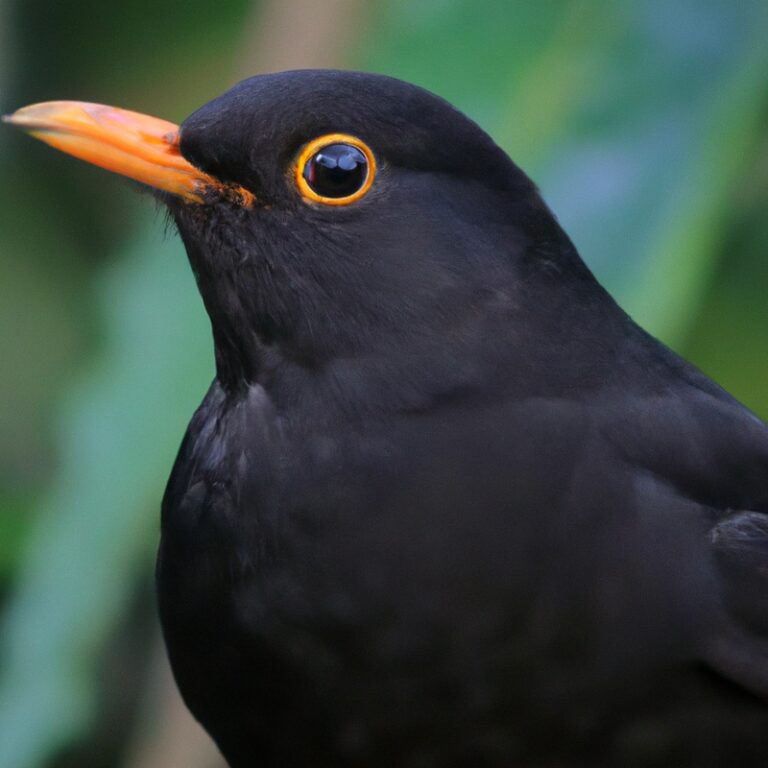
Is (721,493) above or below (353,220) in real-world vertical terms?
below

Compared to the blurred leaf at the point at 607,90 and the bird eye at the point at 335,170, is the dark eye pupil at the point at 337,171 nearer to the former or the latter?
the bird eye at the point at 335,170

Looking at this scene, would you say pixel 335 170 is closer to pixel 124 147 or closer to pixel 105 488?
pixel 124 147

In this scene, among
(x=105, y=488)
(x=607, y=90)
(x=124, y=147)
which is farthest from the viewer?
(x=607, y=90)

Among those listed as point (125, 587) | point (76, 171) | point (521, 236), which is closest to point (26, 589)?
point (125, 587)

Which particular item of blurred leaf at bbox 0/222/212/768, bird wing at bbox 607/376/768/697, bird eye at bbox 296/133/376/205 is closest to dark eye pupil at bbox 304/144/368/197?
bird eye at bbox 296/133/376/205

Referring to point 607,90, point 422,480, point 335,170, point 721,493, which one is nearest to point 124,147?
point 335,170

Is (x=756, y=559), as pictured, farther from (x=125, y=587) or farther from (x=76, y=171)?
(x=76, y=171)

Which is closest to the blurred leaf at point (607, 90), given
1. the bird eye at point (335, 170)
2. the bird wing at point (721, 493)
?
the bird wing at point (721, 493)

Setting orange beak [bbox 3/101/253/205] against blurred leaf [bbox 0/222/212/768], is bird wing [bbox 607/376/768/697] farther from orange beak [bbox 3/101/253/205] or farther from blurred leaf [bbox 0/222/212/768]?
blurred leaf [bbox 0/222/212/768]
